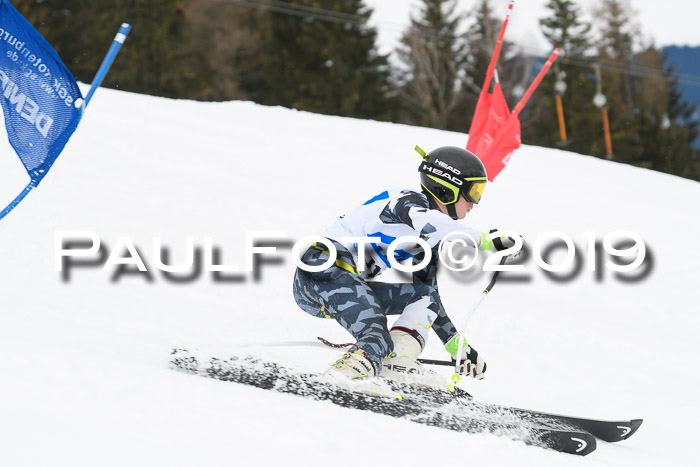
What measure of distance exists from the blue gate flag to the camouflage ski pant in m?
1.85

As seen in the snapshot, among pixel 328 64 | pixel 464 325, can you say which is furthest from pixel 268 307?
pixel 328 64

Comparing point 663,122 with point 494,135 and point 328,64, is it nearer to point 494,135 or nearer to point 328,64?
point 328,64

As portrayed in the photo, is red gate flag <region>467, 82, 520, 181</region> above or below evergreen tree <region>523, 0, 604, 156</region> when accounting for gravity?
below

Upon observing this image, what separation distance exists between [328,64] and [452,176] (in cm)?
2960

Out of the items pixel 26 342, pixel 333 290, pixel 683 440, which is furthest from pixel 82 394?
pixel 683 440

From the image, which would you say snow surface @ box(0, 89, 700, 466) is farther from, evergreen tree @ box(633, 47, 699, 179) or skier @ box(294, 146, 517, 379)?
evergreen tree @ box(633, 47, 699, 179)

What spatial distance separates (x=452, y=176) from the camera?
416cm

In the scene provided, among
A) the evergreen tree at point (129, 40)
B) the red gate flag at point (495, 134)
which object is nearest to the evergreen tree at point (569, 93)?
the evergreen tree at point (129, 40)

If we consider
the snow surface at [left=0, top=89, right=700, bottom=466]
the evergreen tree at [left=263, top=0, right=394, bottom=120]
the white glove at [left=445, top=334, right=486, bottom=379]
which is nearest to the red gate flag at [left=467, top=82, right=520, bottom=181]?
the snow surface at [left=0, top=89, right=700, bottom=466]

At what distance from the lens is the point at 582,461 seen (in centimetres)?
337

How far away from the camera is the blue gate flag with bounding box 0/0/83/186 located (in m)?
4.84

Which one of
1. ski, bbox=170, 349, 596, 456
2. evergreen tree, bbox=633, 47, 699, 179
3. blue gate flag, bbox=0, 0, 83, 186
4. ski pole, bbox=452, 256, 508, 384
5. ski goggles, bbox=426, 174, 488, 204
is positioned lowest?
ski, bbox=170, 349, 596, 456

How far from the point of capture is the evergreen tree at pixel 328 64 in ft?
105

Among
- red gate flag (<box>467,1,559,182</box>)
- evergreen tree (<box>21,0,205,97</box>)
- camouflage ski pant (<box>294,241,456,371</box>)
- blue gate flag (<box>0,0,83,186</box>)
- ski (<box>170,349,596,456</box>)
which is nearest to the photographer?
ski (<box>170,349,596,456</box>)
